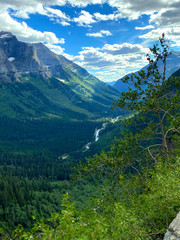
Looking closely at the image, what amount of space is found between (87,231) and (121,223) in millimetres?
2182

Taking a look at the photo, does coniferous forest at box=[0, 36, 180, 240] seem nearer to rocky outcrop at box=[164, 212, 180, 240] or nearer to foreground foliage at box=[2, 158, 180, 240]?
foreground foliage at box=[2, 158, 180, 240]

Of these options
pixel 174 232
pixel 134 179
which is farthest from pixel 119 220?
pixel 134 179

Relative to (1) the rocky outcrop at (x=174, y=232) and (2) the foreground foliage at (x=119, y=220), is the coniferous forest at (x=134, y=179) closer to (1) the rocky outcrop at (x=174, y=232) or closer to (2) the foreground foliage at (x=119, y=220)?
(2) the foreground foliage at (x=119, y=220)

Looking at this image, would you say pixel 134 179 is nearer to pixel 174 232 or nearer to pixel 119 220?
pixel 119 220

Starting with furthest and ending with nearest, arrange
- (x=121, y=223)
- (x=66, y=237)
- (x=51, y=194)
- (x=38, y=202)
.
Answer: (x=51, y=194)
(x=38, y=202)
(x=121, y=223)
(x=66, y=237)

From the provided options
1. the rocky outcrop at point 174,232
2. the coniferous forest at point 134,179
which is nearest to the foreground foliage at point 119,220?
the coniferous forest at point 134,179

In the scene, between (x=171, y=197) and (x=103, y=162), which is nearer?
(x=171, y=197)

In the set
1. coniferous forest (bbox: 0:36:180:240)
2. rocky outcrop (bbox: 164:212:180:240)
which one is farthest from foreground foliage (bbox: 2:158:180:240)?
rocky outcrop (bbox: 164:212:180:240)

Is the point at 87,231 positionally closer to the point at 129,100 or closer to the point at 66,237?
the point at 66,237

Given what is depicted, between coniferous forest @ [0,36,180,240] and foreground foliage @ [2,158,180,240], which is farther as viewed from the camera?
coniferous forest @ [0,36,180,240]

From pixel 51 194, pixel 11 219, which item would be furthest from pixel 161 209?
pixel 51 194

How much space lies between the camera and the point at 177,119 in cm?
2278

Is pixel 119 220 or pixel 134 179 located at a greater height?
pixel 119 220

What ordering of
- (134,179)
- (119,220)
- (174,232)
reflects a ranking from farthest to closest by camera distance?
(134,179), (119,220), (174,232)
